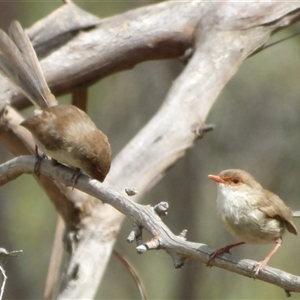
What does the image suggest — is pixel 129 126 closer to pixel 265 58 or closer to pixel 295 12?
pixel 265 58

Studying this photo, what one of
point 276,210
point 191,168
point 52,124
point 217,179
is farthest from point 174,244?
point 191,168

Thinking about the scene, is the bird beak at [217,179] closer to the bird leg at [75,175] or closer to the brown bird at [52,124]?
the brown bird at [52,124]

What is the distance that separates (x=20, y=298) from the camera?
26.1ft

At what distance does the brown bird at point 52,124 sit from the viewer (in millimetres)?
3559

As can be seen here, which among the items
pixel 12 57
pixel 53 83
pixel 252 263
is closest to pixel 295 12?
pixel 53 83

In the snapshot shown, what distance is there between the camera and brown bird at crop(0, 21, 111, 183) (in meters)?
3.56

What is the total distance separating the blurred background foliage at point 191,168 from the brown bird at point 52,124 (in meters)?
3.79

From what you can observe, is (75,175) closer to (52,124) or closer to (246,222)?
(52,124)

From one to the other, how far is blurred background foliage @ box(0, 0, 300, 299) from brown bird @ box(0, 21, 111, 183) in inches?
149

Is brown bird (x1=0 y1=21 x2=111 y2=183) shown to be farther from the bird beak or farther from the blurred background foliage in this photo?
the blurred background foliage

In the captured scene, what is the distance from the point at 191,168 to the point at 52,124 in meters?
4.46

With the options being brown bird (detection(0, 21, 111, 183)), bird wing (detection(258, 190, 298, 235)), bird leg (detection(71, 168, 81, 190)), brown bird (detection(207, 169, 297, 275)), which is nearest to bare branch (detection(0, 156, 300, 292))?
bird leg (detection(71, 168, 81, 190))

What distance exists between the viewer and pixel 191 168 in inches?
318

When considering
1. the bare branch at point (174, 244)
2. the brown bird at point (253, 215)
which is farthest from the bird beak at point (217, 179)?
the bare branch at point (174, 244)
